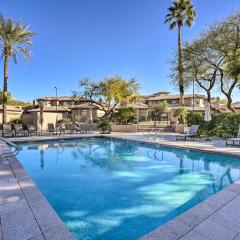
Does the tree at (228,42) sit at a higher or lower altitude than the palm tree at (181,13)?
lower

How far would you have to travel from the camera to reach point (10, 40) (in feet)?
65.1

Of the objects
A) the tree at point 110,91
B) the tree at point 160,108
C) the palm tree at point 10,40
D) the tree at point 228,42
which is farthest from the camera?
the tree at point 160,108

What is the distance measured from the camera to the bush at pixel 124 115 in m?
23.1

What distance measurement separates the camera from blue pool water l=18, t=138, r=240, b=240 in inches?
168

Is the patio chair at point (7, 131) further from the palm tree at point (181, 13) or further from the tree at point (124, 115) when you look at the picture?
the palm tree at point (181, 13)

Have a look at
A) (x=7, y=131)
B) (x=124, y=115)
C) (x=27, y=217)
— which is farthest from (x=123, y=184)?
(x=124, y=115)

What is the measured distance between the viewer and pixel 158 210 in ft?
15.7

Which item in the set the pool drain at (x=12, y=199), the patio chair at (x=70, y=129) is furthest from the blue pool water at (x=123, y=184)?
the patio chair at (x=70, y=129)

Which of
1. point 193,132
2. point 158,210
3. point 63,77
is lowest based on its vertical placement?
point 158,210

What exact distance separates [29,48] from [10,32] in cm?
237

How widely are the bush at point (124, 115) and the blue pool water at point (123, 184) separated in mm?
11492

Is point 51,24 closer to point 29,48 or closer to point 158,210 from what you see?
point 29,48

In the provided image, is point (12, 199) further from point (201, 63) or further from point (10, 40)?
point (10, 40)

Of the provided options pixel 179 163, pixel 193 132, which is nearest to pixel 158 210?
pixel 179 163
